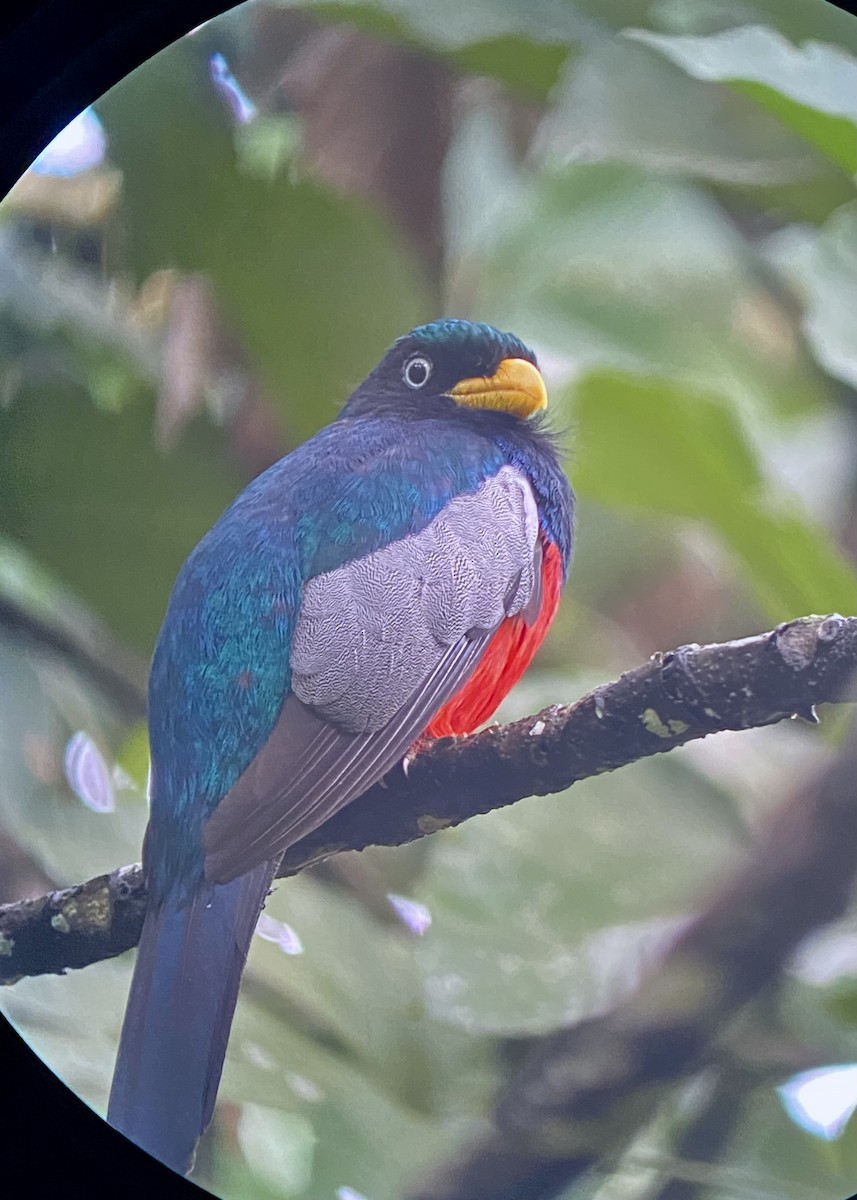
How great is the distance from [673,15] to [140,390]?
70cm

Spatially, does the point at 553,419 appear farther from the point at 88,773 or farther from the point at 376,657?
the point at 88,773

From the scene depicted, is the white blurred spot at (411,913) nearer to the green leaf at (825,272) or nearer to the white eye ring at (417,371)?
the white eye ring at (417,371)

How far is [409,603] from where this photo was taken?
1.20 meters

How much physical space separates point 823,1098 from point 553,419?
75 cm

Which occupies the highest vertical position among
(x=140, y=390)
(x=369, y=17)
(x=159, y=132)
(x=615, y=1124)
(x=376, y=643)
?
(x=369, y=17)

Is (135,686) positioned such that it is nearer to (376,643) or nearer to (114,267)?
(376,643)

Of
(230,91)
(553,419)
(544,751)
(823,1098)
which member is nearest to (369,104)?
(230,91)

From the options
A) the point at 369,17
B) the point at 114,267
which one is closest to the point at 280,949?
the point at 114,267

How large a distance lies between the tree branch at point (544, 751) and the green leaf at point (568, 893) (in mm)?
34

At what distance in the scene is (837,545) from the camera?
47.3 inches

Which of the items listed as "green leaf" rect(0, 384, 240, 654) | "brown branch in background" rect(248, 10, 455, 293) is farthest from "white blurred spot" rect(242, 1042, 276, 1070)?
"brown branch in background" rect(248, 10, 455, 293)

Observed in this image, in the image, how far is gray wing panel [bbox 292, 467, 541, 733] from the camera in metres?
1.16

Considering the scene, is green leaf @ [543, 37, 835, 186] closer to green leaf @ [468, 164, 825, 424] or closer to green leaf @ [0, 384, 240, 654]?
green leaf @ [468, 164, 825, 424]

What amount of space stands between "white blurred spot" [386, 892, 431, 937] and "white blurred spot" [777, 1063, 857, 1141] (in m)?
0.39
